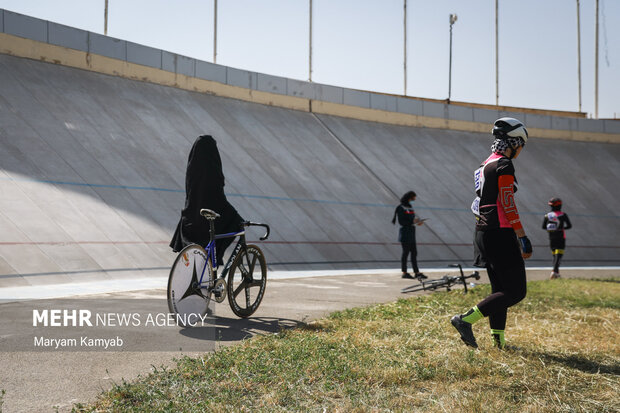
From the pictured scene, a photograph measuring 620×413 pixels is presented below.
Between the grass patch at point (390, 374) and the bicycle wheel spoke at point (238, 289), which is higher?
the bicycle wheel spoke at point (238, 289)

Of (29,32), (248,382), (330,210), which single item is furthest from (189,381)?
(29,32)

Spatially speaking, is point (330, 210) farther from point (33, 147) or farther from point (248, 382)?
point (248, 382)

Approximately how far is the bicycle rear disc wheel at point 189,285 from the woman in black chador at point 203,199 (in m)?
0.43

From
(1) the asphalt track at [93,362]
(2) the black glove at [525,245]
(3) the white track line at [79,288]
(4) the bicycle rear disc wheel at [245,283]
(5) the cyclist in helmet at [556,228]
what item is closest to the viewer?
(1) the asphalt track at [93,362]

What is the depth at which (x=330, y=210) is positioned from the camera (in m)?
16.9

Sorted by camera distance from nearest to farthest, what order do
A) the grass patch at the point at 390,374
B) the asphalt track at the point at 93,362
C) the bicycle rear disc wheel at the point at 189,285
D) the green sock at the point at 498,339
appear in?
1. the grass patch at the point at 390,374
2. the asphalt track at the point at 93,362
3. the green sock at the point at 498,339
4. the bicycle rear disc wheel at the point at 189,285

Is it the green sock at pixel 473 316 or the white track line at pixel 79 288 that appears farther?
the white track line at pixel 79 288

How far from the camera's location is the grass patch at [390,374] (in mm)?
3324

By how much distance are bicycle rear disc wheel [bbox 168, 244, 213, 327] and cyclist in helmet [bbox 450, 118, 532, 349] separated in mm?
2335

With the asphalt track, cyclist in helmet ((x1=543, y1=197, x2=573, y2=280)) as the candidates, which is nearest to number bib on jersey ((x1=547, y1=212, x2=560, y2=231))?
cyclist in helmet ((x1=543, y1=197, x2=573, y2=280))

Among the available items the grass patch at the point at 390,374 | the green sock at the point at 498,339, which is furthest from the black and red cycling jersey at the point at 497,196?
the grass patch at the point at 390,374

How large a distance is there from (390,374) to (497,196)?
73.5 inches

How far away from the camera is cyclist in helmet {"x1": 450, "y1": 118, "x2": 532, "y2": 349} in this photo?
4.82 meters

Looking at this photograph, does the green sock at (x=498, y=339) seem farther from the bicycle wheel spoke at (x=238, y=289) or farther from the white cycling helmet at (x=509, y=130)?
the bicycle wheel spoke at (x=238, y=289)
